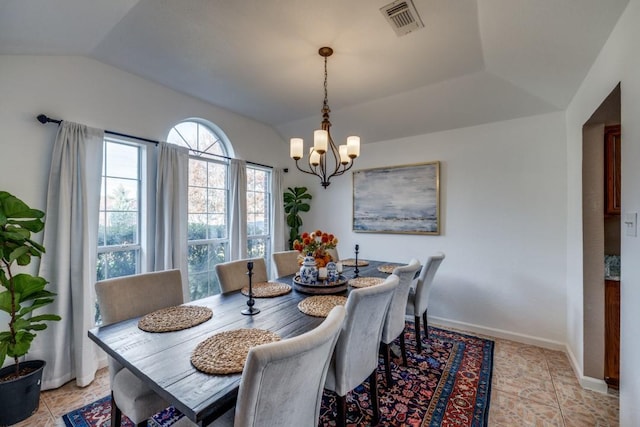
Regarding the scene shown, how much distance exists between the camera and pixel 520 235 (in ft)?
10.3

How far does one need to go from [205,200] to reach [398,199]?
2.51 metres

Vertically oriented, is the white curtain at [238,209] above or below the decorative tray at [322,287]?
above

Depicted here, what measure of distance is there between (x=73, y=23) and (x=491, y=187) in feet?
13.4

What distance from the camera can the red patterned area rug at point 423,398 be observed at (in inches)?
74.6

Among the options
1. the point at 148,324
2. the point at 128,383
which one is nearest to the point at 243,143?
the point at 148,324

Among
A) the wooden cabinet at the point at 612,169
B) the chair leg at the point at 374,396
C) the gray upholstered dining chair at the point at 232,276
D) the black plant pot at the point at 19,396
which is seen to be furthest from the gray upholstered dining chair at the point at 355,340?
the black plant pot at the point at 19,396

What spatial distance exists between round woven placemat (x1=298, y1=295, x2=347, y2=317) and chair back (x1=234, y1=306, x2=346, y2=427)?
2.02ft

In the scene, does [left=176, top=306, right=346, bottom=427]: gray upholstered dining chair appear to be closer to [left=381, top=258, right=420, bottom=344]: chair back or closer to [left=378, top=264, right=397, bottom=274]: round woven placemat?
[left=381, top=258, right=420, bottom=344]: chair back

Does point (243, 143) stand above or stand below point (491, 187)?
above

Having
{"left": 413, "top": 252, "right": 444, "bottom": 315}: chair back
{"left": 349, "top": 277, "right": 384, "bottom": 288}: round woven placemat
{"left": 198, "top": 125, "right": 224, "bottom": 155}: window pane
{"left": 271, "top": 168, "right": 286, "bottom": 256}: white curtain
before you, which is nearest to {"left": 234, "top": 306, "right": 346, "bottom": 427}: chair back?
{"left": 349, "top": 277, "right": 384, "bottom": 288}: round woven placemat

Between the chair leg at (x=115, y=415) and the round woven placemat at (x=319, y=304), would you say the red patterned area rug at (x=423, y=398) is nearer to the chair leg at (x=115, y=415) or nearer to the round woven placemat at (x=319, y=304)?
the chair leg at (x=115, y=415)

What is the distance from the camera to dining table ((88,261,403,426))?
99 centimetres

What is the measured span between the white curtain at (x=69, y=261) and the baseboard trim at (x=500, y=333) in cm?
366

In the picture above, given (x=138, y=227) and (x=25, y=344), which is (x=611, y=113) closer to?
(x=138, y=227)
